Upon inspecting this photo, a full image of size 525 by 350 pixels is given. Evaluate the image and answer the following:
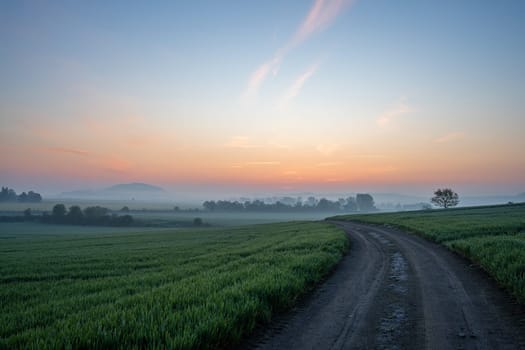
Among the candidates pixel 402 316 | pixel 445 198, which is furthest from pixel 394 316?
pixel 445 198

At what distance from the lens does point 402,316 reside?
7.57m

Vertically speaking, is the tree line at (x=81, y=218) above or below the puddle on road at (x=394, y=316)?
below

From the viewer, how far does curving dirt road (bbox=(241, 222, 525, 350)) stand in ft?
20.2

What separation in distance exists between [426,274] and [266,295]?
750cm

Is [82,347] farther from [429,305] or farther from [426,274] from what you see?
[426,274]

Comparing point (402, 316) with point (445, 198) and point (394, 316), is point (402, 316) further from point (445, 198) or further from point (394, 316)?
point (445, 198)

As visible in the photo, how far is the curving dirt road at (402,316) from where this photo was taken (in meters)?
6.16

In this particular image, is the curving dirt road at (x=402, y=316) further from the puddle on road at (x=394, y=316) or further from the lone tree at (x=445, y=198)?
the lone tree at (x=445, y=198)

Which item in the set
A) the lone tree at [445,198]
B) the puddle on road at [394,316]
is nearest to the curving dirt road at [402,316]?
the puddle on road at [394,316]

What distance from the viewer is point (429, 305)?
328 inches

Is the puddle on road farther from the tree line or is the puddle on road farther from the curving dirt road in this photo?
the tree line

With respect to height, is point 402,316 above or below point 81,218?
above

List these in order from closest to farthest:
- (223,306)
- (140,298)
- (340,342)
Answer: (340,342), (223,306), (140,298)

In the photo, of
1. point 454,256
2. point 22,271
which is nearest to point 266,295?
point 454,256
